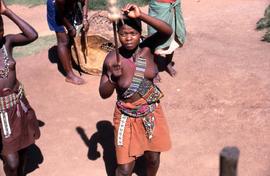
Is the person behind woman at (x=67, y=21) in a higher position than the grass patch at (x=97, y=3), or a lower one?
higher

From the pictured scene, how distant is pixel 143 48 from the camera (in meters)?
3.52

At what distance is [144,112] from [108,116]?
1.89 meters

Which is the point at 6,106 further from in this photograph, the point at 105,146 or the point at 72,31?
the point at 72,31

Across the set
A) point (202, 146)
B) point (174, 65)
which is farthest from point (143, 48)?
point (174, 65)

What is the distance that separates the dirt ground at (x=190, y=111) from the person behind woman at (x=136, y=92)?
2.80 ft

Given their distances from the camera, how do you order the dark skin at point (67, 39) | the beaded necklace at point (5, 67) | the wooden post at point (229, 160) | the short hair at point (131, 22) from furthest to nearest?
the dark skin at point (67, 39)
the beaded necklace at point (5, 67)
the short hair at point (131, 22)
the wooden post at point (229, 160)

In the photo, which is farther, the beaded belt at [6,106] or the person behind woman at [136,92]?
the beaded belt at [6,106]

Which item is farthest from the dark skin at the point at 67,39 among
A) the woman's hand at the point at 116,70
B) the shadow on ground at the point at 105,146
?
the woman's hand at the point at 116,70

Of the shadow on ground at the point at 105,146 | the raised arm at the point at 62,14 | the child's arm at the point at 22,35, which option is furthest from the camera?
the raised arm at the point at 62,14

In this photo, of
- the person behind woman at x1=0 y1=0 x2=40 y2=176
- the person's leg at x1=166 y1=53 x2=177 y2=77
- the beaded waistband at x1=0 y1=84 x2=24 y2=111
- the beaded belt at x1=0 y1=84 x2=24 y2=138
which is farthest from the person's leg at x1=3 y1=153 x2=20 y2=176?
the person's leg at x1=166 y1=53 x2=177 y2=77

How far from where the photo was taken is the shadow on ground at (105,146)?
4.51m

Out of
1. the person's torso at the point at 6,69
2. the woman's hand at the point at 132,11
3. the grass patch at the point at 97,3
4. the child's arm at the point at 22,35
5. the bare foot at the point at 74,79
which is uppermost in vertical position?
the woman's hand at the point at 132,11

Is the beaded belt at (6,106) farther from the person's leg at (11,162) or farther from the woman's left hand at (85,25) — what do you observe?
the woman's left hand at (85,25)

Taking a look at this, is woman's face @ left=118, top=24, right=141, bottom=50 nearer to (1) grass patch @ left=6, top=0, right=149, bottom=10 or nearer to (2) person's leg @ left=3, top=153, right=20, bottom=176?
(2) person's leg @ left=3, top=153, right=20, bottom=176
